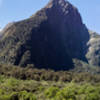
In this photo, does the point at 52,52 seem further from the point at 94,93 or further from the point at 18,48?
the point at 94,93

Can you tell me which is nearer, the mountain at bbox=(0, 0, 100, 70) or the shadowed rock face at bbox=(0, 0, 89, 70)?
the mountain at bbox=(0, 0, 100, 70)

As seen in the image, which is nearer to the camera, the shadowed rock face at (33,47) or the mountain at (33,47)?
the mountain at (33,47)

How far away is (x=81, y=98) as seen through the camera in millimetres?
41000

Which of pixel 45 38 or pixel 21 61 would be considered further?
pixel 45 38

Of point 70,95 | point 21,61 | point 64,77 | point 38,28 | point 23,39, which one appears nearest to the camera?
point 70,95

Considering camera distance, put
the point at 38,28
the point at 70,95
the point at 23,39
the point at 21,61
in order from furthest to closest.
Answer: the point at 38,28
the point at 23,39
the point at 21,61
the point at 70,95

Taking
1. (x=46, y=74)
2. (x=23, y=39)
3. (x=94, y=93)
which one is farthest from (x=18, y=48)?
(x=94, y=93)

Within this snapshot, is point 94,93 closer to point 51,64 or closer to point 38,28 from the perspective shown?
point 51,64

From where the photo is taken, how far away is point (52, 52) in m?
187

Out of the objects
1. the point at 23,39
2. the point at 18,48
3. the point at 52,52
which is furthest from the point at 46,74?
the point at 52,52

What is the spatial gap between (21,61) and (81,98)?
109597 millimetres

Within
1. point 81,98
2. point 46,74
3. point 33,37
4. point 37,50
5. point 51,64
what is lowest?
point 81,98

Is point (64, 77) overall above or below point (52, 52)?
below

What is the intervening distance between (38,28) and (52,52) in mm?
27921
